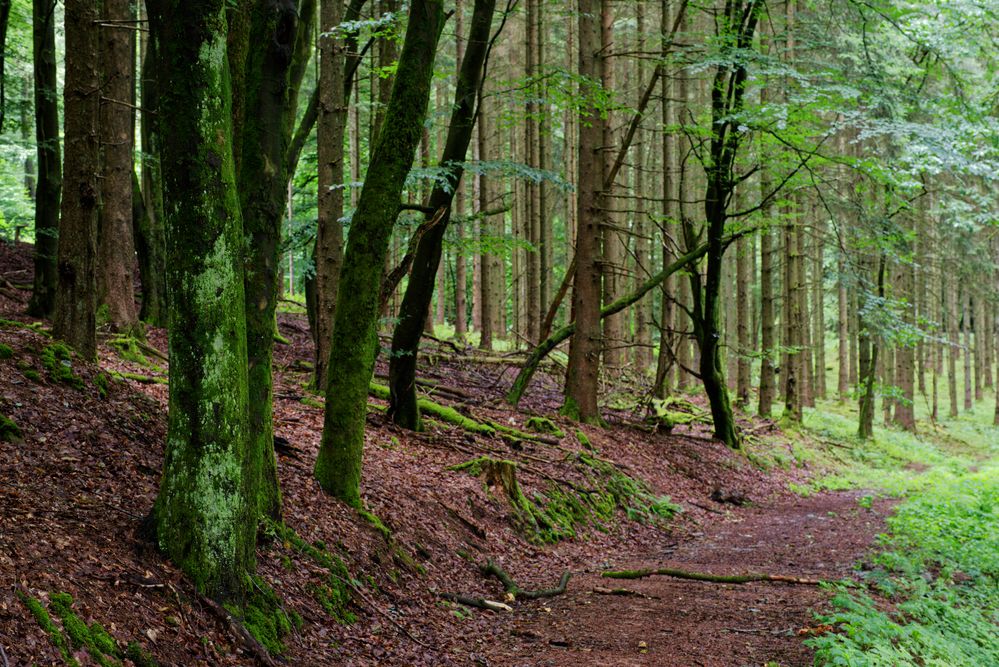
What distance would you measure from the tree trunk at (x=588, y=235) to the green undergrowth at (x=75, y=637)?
33.2 feet

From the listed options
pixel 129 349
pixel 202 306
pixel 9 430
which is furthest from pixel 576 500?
pixel 202 306

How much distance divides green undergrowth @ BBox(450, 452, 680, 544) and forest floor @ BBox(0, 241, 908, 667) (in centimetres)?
4

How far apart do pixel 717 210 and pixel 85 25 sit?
10.7m

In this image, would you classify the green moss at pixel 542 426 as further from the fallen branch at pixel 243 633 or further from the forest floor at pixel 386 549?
the fallen branch at pixel 243 633

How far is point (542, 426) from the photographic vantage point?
39.8ft

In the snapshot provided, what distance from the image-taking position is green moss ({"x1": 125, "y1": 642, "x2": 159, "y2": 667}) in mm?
3555

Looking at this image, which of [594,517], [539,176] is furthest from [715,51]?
[594,517]

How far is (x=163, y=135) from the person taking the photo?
411 cm

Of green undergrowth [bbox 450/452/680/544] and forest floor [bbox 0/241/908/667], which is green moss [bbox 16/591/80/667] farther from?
green undergrowth [bbox 450/452/680/544]

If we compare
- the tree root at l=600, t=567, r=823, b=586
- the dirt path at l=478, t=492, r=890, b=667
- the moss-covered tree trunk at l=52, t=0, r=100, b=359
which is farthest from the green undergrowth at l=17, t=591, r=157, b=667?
the tree root at l=600, t=567, r=823, b=586

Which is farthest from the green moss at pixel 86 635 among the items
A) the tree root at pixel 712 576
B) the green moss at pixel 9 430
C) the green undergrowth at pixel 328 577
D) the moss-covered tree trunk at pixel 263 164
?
the tree root at pixel 712 576

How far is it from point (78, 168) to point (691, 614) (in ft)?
21.6

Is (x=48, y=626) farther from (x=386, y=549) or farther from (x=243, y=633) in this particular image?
(x=386, y=549)

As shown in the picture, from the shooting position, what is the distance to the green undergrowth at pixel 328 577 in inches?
212
